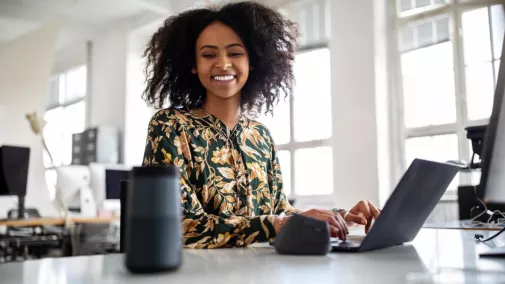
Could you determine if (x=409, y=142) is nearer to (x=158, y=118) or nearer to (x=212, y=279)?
(x=158, y=118)

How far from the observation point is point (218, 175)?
121cm

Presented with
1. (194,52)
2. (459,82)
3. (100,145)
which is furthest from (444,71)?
(100,145)

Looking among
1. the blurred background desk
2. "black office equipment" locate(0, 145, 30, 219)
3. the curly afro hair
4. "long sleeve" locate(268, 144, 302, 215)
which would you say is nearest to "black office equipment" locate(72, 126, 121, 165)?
the blurred background desk

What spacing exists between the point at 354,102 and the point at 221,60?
10.6 ft

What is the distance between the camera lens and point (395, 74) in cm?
443

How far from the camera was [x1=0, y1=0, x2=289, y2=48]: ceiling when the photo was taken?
6.23 meters

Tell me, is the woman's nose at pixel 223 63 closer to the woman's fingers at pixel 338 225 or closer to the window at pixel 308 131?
the woman's fingers at pixel 338 225

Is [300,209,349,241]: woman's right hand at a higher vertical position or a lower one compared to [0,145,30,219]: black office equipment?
lower

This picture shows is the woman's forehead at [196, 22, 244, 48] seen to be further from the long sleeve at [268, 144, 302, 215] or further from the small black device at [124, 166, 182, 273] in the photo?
the small black device at [124, 166, 182, 273]

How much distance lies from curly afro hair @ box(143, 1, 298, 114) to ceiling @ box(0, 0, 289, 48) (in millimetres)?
4726

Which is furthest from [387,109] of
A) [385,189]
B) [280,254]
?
[280,254]

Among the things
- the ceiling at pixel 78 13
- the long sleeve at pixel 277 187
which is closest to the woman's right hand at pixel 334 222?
the long sleeve at pixel 277 187

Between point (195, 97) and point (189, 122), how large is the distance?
180 mm

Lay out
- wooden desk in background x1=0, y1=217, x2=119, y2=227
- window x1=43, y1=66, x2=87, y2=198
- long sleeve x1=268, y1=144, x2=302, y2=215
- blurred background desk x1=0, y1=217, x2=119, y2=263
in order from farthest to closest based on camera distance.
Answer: window x1=43, y1=66, x2=87, y2=198 < wooden desk in background x1=0, y1=217, x2=119, y2=227 < blurred background desk x1=0, y1=217, x2=119, y2=263 < long sleeve x1=268, y1=144, x2=302, y2=215
